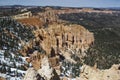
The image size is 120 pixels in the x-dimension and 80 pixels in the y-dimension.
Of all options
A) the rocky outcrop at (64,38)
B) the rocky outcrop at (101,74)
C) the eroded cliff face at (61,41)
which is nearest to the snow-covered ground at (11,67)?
the eroded cliff face at (61,41)

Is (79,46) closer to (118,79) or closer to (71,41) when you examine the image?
(71,41)

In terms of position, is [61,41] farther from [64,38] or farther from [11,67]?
[11,67]

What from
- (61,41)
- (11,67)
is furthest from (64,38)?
(11,67)

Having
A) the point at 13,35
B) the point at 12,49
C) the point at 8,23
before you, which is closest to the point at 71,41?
the point at 8,23

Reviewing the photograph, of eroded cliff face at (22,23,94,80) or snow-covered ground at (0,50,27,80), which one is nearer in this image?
snow-covered ground at (0,50,27,80)

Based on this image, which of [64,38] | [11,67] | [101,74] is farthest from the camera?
[64,38]

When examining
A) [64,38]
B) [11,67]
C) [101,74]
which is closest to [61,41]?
[64,38]

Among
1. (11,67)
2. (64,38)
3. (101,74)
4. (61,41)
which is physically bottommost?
(64,38)

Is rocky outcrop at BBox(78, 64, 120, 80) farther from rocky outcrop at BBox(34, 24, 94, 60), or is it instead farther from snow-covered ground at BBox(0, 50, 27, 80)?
rocky outcrop at BBox(34, 24, 94, 60)

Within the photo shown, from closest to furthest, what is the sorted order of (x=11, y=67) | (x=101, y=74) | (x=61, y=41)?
(x=101, y=74) → (x=11, y=67) → (x=61, y=41)

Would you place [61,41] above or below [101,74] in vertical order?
below

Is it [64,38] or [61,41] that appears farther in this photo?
[64,38]

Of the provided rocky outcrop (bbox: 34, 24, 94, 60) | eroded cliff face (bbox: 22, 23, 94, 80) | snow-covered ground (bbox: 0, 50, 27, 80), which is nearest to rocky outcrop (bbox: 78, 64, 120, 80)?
snow-covered ground (bbox: 0, 50, 27, 80)
